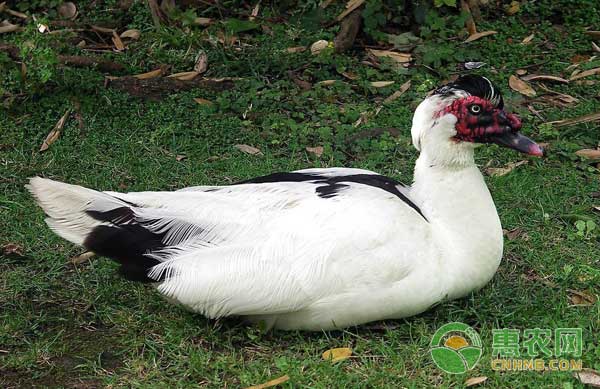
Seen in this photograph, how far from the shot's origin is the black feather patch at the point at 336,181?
387 cm

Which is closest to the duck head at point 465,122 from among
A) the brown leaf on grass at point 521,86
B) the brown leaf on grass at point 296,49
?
the brown leaf on grass at point 521,86

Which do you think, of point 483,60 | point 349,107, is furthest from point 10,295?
point 483,60

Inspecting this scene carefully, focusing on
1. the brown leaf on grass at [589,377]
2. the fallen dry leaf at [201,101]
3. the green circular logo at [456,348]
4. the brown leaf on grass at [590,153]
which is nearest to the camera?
the brown leaf on grass at [589,377]

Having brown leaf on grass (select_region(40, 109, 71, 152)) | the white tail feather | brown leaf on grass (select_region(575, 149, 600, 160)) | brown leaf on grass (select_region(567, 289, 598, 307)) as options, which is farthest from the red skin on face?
brown leaf on grass (select_region(40, 109, 71, 152))

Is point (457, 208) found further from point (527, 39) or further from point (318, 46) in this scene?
point (527, 39)

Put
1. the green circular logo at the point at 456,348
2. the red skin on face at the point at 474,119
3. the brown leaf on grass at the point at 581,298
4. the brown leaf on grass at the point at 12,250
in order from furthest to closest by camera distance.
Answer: the brown leaf on grass at the point at 12,250, the brown leaf on grass at the point at 581,298, the red skin on face at the point at 474,119, the green circular logo at the point at 456,348

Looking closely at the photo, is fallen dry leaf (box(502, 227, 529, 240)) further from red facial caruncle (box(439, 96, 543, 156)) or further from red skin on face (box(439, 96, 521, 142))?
red skin on face (box(439, 96, 521, 142))

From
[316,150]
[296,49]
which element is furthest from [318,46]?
[316,150]

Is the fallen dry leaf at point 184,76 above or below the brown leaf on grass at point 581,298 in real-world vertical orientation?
above

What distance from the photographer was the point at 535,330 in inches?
146

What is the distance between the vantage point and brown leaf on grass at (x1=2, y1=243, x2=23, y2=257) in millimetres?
4398

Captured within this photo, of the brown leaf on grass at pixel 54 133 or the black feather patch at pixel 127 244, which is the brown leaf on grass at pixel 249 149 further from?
the black feather patch at pixel 127 244

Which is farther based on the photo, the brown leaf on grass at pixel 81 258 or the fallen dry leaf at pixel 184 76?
the fallen dry leaf at pixel 184 76

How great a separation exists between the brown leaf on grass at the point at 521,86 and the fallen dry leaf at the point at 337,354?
112 inches
